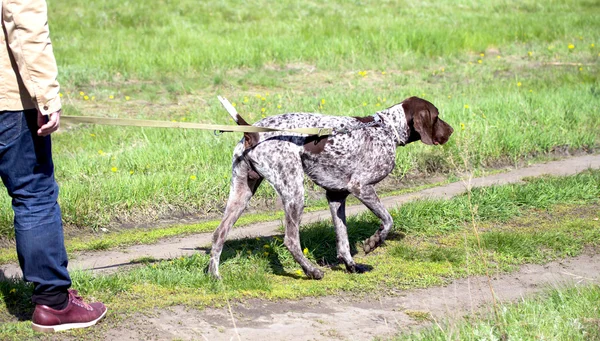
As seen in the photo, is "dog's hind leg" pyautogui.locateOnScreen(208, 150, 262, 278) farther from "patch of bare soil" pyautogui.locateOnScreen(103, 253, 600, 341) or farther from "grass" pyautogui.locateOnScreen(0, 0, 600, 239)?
"grass" pyautogui.locateOnScreen(0, 0, 600, 239)

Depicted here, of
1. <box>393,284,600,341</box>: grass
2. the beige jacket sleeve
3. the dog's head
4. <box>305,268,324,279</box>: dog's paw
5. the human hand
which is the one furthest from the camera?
the dog's head

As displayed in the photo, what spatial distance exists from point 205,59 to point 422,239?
848 centimetres

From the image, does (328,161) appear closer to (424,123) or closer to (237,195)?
(237,195)

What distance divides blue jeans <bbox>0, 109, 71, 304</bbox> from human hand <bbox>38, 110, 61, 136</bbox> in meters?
0.14

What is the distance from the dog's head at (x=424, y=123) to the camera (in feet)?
22.4

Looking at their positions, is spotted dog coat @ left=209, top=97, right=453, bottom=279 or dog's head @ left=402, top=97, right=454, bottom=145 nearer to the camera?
spotted dog coat @ left=209, top=97, right=453, bottom=279

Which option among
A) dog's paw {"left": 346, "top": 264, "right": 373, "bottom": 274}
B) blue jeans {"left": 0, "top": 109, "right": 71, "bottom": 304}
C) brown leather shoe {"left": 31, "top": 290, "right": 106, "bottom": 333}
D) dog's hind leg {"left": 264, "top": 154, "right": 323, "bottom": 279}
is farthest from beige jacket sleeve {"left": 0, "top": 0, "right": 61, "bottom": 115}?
dog's paw {"left": 346, "top": 264, "right": 373, "bottom": 274}

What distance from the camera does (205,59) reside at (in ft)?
49.5

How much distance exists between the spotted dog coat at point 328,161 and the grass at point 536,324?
150cm

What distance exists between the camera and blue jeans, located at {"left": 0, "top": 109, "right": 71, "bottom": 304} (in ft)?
15.0

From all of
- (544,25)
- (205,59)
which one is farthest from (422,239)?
(544,25)

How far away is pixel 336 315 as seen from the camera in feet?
18.2

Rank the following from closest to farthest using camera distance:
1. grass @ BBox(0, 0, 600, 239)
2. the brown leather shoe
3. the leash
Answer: the brown leather shoe
the leash
grass @ BBox(0, 0, 600, 239)

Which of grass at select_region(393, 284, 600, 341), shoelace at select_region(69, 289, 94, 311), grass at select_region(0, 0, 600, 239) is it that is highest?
shoelace at select_region(69, 289, 94, 311)
